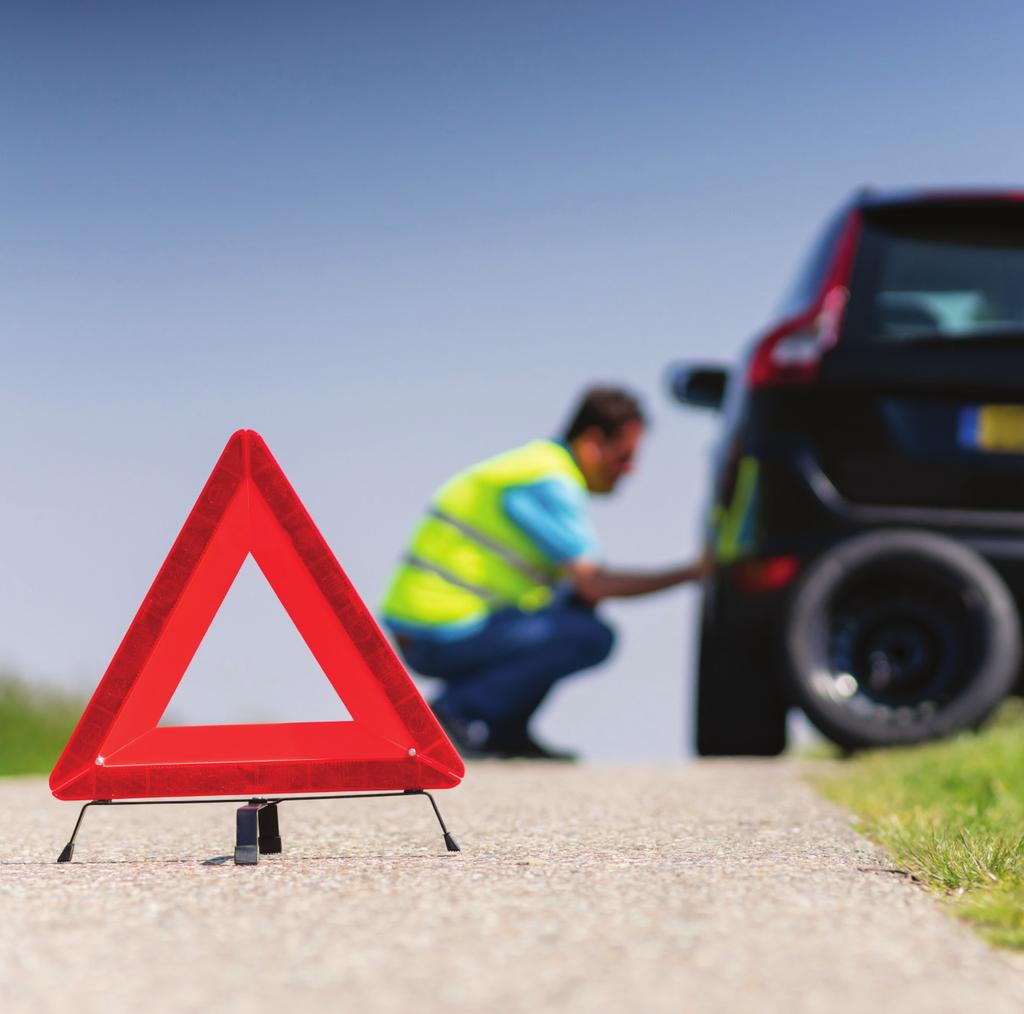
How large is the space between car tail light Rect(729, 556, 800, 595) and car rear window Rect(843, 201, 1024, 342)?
0.85 m

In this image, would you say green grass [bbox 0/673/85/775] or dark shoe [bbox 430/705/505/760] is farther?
green grass [bbox 0/673/85/775]

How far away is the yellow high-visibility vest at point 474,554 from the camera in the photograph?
25.0 feet

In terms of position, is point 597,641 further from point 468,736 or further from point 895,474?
point 895,474

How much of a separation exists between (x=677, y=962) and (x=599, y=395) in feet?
19.0

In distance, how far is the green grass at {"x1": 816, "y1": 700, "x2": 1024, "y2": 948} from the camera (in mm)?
2934

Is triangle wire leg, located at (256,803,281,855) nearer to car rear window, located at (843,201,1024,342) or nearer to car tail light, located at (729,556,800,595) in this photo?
car tail light, located at (729,556,800,595)

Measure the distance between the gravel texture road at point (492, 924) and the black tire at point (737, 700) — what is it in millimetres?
1835

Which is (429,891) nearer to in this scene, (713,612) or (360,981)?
(360,981)

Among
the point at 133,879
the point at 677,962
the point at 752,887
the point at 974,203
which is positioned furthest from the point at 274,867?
the point at 974,203

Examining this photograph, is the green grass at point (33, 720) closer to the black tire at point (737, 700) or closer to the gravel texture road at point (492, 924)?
the black tire at point (737, 700)

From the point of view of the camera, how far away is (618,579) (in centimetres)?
762

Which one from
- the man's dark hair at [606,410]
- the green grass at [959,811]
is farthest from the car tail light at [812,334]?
the man's dark hair at [606,410]

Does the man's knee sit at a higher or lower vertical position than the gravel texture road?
lower

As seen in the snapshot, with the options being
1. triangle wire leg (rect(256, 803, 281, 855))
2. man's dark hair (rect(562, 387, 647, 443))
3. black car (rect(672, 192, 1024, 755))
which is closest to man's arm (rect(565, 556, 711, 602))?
man's dark hair (rect(562, 387, 647, 443))
